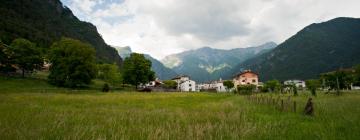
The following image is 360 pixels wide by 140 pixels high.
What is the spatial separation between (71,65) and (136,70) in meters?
24.8

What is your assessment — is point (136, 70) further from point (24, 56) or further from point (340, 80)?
point (340, 80)

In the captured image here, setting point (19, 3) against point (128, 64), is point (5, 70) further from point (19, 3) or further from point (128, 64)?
point (19, 3)

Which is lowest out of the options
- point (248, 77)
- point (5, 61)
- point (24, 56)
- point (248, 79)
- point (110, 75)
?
point (110, 75)

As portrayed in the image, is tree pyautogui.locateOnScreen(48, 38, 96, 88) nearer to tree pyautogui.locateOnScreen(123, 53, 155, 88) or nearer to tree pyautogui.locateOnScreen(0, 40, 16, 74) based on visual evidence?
tree pyautogui.locateOnScreen(0, 40, 16, 74)

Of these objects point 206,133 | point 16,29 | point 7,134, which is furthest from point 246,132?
point 16,29

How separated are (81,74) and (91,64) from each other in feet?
12.6

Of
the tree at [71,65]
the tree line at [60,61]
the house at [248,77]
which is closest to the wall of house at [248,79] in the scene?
the house at [248,77]

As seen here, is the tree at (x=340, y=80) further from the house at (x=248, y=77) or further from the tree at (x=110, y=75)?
the house at (x=248, y=77)

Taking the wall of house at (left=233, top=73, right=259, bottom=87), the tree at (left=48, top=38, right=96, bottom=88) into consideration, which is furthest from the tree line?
the wall of house at (left=233, top=73, right=259, bottom=87)

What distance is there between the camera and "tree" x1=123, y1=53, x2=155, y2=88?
87.5m

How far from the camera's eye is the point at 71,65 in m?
65.8

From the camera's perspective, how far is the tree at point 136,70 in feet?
287

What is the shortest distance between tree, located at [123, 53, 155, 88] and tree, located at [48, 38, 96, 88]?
60.4 ft

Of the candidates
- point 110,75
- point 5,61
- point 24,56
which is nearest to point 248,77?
point 110,75
